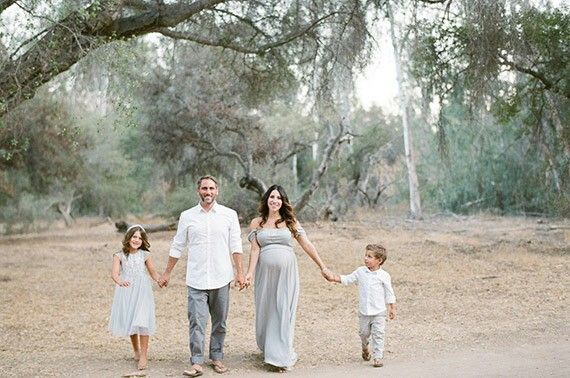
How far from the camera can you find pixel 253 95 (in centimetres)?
1371

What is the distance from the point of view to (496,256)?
1364cm

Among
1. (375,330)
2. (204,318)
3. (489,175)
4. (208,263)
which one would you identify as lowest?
(375,330)

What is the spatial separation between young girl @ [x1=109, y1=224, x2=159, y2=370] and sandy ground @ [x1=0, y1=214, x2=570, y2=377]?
1.13 feet

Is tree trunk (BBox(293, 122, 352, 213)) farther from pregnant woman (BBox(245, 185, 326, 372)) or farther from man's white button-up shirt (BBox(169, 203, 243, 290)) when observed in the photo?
man's white button-up shirt (BBox(169, 203, 243, 290))

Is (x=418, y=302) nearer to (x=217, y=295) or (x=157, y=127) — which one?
(x=217, y=295)

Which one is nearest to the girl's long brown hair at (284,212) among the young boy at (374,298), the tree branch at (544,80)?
the young boy at (374,298)

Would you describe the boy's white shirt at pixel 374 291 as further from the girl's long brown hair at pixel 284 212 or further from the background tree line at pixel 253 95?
the background tree line at pixel 253 95

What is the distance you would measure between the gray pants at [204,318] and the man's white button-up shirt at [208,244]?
0.28 ft

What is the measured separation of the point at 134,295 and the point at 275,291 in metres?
1.20

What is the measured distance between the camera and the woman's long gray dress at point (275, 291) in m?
5.47

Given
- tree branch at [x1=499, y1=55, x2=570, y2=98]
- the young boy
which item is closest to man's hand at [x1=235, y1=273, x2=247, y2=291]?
the young boy

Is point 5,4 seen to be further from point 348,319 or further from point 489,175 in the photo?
point 489,175

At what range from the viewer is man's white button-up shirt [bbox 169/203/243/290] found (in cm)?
536

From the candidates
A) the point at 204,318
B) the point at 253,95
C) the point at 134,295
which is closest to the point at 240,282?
the point at 204,318
